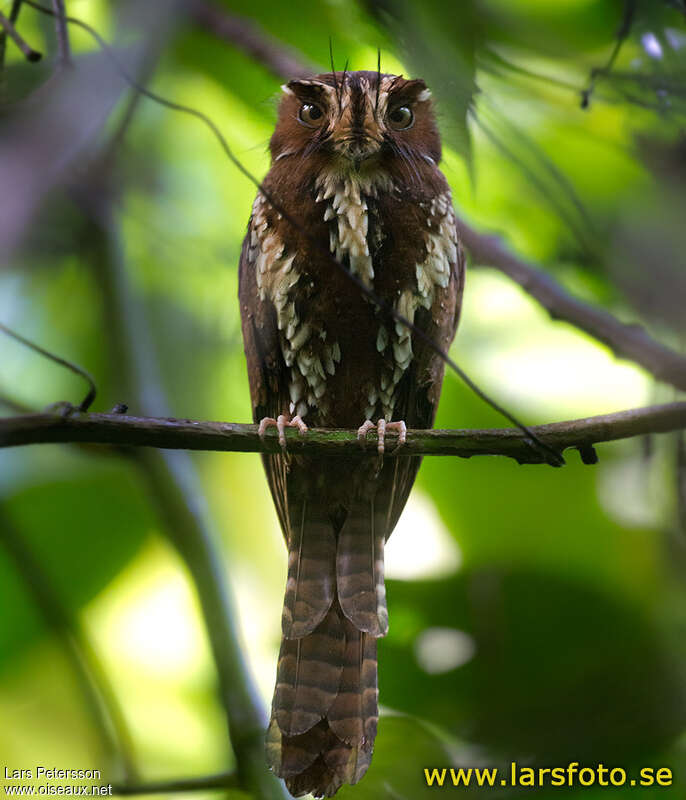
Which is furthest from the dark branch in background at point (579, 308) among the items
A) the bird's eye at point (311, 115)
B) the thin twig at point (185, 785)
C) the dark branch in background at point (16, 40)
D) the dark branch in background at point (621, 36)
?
the thin twig at point (185, 785)

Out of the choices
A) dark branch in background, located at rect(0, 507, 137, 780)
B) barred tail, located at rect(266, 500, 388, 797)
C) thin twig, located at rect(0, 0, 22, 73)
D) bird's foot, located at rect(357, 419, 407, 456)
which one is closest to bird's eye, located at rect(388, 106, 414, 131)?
bird's foot, located at rect(357, 419, 407, 456)

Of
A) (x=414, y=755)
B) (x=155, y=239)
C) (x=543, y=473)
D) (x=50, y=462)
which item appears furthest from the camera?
(x=155, y=239)

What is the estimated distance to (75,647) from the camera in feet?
6.95

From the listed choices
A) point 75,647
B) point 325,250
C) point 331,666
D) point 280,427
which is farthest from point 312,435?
point 75,647

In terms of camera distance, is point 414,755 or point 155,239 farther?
point 155,239

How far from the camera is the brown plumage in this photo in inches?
77.0

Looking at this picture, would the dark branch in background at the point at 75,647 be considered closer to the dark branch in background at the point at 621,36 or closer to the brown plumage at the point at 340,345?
the brown plumage at the point at 340,345

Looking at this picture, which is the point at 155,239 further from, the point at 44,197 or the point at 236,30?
the point at 44,197

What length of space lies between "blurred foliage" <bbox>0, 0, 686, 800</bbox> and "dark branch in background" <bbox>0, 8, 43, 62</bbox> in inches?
3.9

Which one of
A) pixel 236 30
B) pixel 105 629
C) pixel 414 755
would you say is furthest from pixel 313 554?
pixel 236 30

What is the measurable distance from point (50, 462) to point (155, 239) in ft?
2.16

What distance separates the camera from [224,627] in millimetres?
2254

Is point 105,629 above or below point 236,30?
below

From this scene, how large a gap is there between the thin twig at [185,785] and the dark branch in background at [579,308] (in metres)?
1.27
